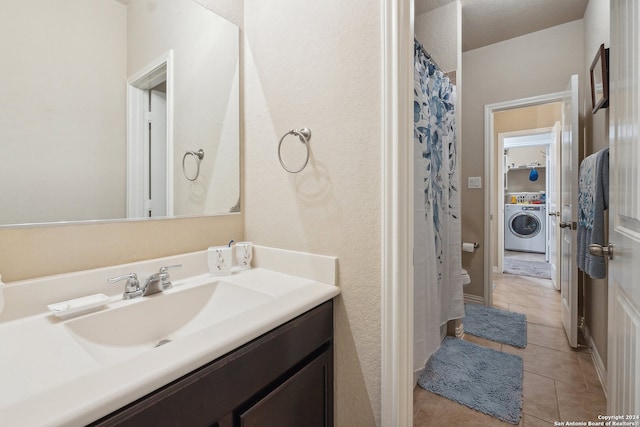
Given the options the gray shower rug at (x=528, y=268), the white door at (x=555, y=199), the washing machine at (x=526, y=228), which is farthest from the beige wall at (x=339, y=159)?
the washing machine at (x=526, y=228)

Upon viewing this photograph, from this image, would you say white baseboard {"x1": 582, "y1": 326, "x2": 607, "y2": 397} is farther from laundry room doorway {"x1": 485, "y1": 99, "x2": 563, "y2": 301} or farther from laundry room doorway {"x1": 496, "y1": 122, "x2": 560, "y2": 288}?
laundry room doorway {"x1": 496, "y1": 122, "x2": 560, "y2": 288}

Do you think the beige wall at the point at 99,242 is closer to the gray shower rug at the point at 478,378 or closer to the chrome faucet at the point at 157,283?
the chrome faucet at the point at 157,283

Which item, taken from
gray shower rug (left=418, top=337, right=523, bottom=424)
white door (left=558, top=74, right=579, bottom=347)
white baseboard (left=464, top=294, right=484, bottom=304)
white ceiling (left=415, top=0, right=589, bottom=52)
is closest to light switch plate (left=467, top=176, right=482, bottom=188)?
white door (left=558, top=74, right=579, bottom=347)

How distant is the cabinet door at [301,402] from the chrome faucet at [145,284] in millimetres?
515

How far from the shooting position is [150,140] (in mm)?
1086

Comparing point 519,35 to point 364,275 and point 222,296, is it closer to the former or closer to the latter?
point 364,275

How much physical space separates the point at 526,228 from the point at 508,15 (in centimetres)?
447

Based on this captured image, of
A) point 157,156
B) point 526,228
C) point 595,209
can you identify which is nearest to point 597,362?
point 595,209

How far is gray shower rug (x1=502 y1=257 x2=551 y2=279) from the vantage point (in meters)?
4.01

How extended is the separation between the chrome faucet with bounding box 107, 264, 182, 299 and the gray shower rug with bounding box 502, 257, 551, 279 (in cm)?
459

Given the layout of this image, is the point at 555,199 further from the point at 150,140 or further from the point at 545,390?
the point at 150,140

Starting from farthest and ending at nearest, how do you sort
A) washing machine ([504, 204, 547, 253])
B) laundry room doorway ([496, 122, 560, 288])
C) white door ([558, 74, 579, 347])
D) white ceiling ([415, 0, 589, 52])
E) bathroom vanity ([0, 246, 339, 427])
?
washing machine ([504, 204, 547, 253]) < laundry room doorway ([496, 122, 560, 288]) < white ceiling ([415, 0, 589, 52]) < white door ([558, 74, 579, 347]) < bathroom vanity ([0, 246, 339, 427])

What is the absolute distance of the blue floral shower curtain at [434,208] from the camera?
149 centimetres

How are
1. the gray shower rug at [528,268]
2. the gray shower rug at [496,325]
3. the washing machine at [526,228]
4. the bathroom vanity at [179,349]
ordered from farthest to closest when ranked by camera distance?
the washing machine at [526,228]
the gray shower rug at [528,268]
the gray shower rug at [496,325]
the bathroom vanity at [179,349]
